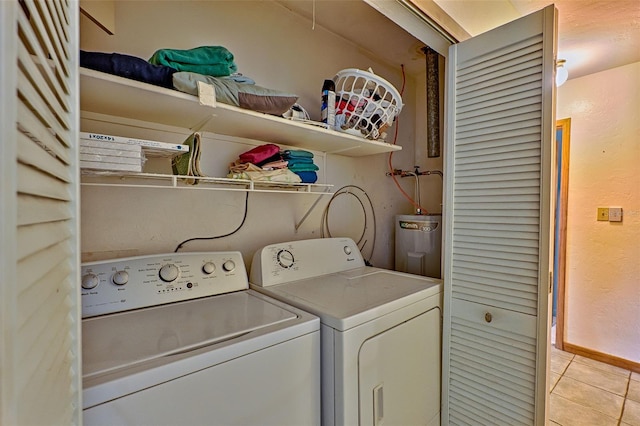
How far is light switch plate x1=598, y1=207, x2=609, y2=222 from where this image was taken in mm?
2494

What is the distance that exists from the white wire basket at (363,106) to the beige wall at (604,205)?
82.1 inches

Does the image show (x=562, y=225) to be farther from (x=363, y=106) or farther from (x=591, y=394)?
(x=363, y=106)

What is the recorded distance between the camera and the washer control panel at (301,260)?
144cm

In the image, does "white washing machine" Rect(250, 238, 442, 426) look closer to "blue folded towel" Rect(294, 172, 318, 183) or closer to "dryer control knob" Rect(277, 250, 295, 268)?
"dryer control knob" Rect(277, 250, 295, 268)

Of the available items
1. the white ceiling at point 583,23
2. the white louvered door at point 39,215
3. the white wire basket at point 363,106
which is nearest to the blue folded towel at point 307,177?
the white wire basket at point 363,106

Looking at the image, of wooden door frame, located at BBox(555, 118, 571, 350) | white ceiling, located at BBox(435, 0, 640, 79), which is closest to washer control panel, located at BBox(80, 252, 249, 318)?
white ceiling, located at BBox(435, 0, 640, 79)

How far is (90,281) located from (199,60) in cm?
87

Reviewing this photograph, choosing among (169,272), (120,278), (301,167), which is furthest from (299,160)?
(120,278)

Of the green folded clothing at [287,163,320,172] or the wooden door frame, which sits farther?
the wooden door frame

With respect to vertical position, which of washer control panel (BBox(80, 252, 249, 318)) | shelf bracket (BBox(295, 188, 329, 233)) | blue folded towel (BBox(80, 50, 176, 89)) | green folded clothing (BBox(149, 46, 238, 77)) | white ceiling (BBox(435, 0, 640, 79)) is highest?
white ceiling (BBox(435, 0, 640, 79))

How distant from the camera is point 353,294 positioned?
1.29 m

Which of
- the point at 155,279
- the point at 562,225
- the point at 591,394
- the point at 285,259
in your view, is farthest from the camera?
the point at 562,225

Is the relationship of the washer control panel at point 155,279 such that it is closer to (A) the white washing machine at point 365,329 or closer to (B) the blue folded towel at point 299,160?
(A) the white washing machine at point 365,329

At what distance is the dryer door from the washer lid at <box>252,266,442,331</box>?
103mm
